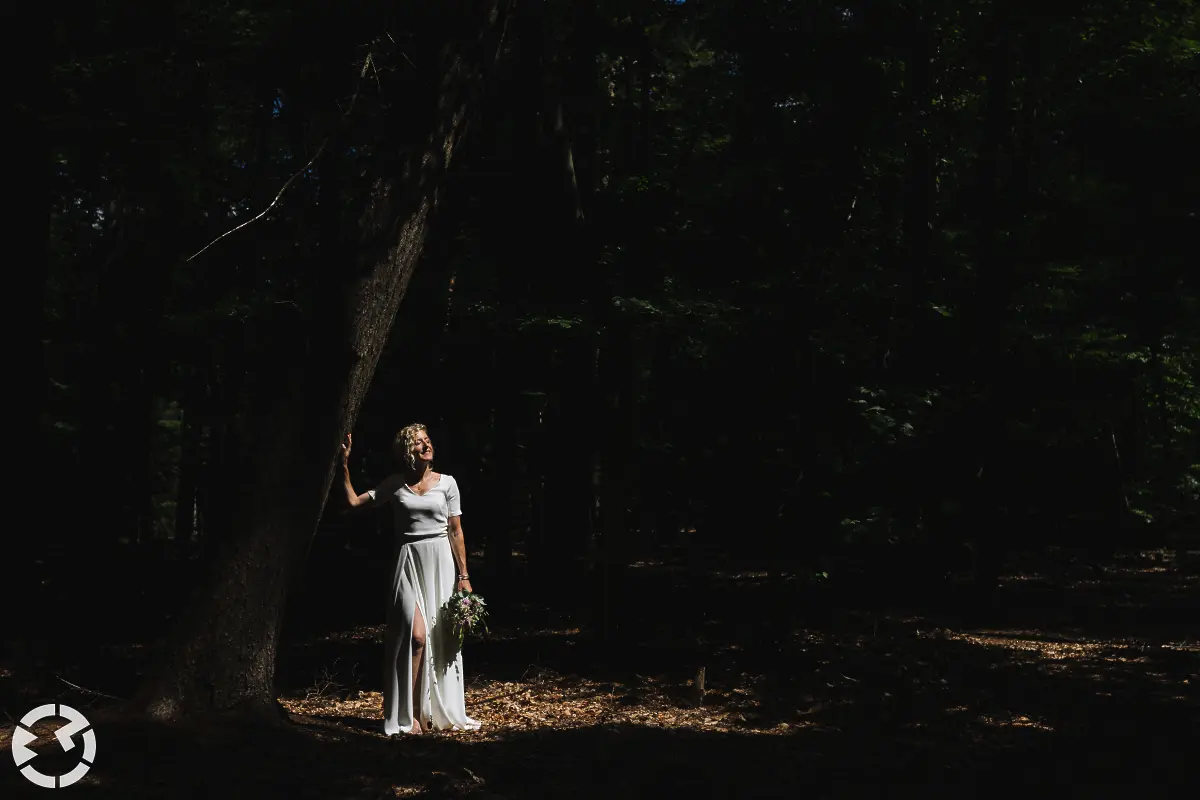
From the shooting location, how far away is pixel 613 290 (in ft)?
33.3

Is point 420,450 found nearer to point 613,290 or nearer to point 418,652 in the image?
point 418,652

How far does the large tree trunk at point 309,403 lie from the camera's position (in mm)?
5855

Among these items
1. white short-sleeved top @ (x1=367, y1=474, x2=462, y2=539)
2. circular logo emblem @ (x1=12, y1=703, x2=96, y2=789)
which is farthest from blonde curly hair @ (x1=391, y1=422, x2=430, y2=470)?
circular logo emblem @ (x1=12, y1=703, x2=96, y2=789)

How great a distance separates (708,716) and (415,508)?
2810mm

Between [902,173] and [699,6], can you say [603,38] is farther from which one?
[902,173]

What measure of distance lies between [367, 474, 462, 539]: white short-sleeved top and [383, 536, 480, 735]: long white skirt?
8 centimetres

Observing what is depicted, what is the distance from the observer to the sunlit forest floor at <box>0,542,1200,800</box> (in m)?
5.52

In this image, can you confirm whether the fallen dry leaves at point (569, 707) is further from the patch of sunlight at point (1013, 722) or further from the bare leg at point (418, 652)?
the patch of sunlight at point (1013, 722)

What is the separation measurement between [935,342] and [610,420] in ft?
12.9

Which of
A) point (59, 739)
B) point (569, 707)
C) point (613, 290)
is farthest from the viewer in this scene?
point (613, 290)

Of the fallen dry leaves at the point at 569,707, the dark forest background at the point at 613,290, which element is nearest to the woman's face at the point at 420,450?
the dark forest background at the point at 613,290

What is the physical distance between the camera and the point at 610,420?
11344 mm

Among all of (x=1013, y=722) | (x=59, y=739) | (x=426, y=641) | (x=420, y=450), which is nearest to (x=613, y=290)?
(x=420, y=450)

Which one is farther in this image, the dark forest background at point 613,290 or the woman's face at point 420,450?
the woman's face at point 420,450
